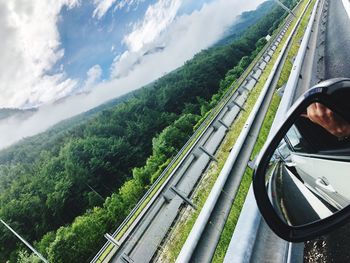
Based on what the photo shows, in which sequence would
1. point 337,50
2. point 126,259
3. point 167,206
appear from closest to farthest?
1. point 337,50
2. point 167,206
3. point 126,259

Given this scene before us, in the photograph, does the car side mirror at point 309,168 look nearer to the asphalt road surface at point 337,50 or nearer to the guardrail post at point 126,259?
the asphalt road surface at point 337,50

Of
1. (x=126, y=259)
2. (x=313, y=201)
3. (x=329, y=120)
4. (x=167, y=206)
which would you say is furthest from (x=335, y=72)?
(x=126, y=259)

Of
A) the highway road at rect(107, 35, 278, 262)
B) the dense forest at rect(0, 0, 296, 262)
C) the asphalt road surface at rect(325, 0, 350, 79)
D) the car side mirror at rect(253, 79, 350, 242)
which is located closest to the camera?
the car side mirror at rect(253, 79, 350, 242)

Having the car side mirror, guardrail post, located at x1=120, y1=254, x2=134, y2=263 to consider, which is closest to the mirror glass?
the car side mirror

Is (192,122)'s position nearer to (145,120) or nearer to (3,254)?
(145,120)

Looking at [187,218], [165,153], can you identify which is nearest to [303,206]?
[187,218]

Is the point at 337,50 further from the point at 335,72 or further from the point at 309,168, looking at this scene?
the point at 309,168

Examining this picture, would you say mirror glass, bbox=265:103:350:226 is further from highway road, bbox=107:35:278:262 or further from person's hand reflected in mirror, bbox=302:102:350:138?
highway road, bbox=107:35:278:262
